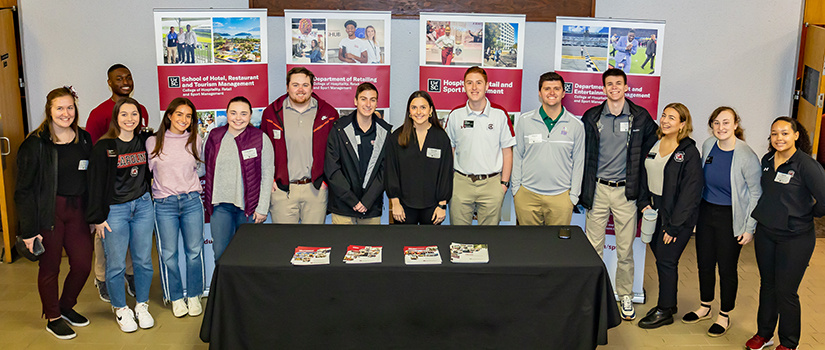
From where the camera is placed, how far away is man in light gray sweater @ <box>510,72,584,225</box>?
450 cm

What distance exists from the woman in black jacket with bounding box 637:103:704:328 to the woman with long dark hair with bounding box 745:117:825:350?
386 mm

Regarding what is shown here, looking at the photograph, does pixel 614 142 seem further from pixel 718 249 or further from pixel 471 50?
pixel 471 50

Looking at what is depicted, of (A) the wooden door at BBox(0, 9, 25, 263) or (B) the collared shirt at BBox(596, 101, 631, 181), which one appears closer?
(B) the collared shirt at BBox(596, 101, 631, 181)

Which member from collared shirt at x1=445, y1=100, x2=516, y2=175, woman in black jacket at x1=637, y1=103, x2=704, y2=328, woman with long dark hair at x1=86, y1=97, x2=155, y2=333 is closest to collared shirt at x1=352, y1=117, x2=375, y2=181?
collared shirt at x1=445, y1=100, x2=516, y2=175

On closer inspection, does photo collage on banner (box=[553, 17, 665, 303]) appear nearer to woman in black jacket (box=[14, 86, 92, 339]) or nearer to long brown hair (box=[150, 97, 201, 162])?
→ long brown hair (box=[150, 97, 201, 162])

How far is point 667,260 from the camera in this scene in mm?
4320

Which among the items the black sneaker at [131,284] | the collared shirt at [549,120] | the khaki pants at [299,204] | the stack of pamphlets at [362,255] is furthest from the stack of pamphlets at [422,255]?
the black sneaker at [131,284]

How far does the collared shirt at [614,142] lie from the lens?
4.44m

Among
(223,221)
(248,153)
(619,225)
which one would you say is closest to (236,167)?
(248,153)

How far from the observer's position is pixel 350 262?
332 centimetres

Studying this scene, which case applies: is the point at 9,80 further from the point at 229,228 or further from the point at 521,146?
the point at 521,146

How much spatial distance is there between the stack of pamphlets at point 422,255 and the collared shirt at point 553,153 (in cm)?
131

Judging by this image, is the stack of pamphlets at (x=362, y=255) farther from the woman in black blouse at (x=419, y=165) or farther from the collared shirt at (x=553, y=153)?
the collared shirt at (x=553, y=153)

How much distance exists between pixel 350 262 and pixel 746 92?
468cm
